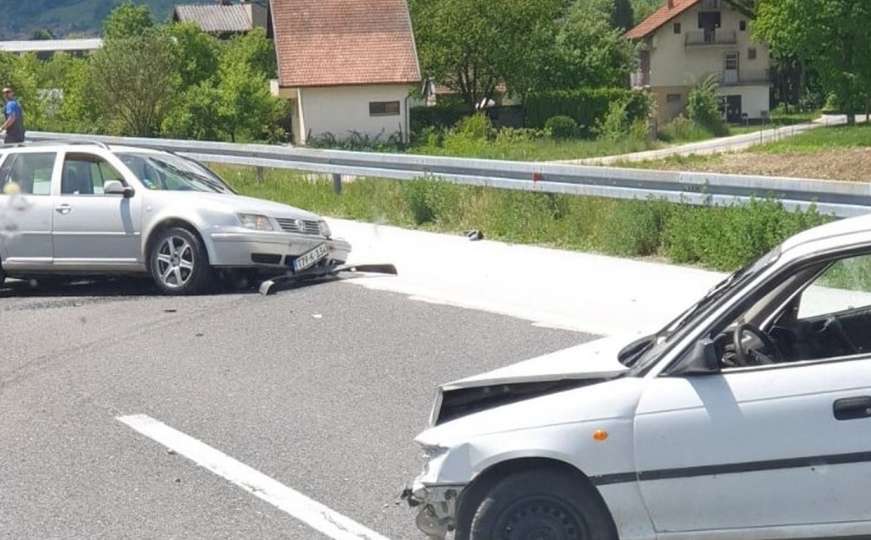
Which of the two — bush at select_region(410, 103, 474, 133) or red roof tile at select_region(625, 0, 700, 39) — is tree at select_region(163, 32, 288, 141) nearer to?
bush at select_region(410, 103, 474, 133)

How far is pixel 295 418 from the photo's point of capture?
8.94m

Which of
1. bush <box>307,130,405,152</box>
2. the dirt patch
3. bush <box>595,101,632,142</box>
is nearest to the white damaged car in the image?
the dirt patch

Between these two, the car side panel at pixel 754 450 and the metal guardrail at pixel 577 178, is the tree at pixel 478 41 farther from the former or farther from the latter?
the car side panel at pixel 754 450

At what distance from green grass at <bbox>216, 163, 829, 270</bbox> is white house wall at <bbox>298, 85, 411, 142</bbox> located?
142ft

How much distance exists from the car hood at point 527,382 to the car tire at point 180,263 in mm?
8136

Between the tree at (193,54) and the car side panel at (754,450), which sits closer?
the car side panel at (754,450)

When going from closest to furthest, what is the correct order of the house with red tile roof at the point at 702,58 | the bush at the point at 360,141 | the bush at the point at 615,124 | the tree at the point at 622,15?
1. the bush at the point at 360,141
2. the bush at the point at 615,124
3. the house with red tile roof at the point at 702,58
4. the tree at the point at 622,15

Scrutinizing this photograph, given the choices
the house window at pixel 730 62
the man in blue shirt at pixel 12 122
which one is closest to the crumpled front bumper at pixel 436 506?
the man in blue shirt at pixel 12 122

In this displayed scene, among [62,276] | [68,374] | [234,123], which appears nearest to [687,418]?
[68,374]

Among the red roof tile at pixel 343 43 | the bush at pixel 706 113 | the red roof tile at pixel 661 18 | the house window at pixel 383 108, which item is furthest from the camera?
the red roof tile at pixel 661 18

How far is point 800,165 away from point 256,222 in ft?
116

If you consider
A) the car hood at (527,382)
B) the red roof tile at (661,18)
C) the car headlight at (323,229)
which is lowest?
the car headlight at (323,229)

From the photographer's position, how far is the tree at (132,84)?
52.7 metres

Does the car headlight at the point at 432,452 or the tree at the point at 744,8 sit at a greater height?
the tree at the point at 744,8
